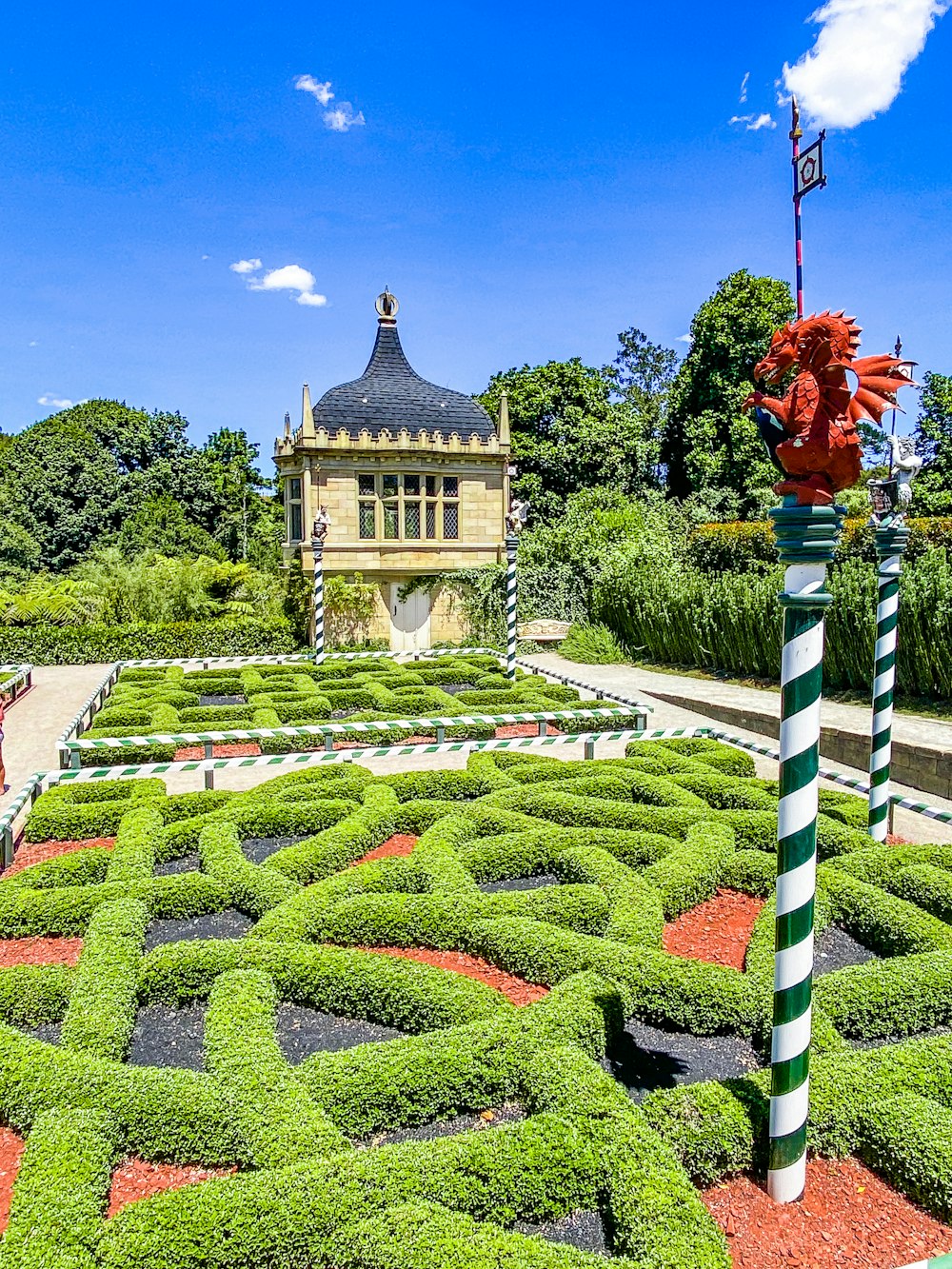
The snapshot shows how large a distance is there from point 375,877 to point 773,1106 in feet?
11.4

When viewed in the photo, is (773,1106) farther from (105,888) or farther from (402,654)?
(402,654)

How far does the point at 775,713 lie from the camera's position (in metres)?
13.7

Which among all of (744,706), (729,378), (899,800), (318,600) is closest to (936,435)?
(729,378)

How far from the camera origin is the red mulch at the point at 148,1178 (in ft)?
11.7

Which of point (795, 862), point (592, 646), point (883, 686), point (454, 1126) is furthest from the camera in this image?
point (592, 646)

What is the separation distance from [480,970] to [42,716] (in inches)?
479

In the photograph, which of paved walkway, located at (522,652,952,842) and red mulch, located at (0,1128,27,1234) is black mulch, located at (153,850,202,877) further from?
paved walkway, located at (522,652,952,842)

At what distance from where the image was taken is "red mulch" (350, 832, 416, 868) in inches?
284

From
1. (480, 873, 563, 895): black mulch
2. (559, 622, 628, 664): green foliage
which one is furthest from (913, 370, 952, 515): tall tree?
(480, 873, 563, 895): black mulch

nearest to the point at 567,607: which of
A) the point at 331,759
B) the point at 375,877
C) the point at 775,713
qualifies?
the point at 775,713

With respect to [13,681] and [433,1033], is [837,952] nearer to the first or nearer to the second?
[433,1033]

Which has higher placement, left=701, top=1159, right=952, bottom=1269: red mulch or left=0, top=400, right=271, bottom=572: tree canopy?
left=0, top=400, right=271, bottom=572: tree canopy

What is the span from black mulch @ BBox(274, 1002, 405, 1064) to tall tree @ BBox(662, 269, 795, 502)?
1079 inches

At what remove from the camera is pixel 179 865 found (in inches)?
284
